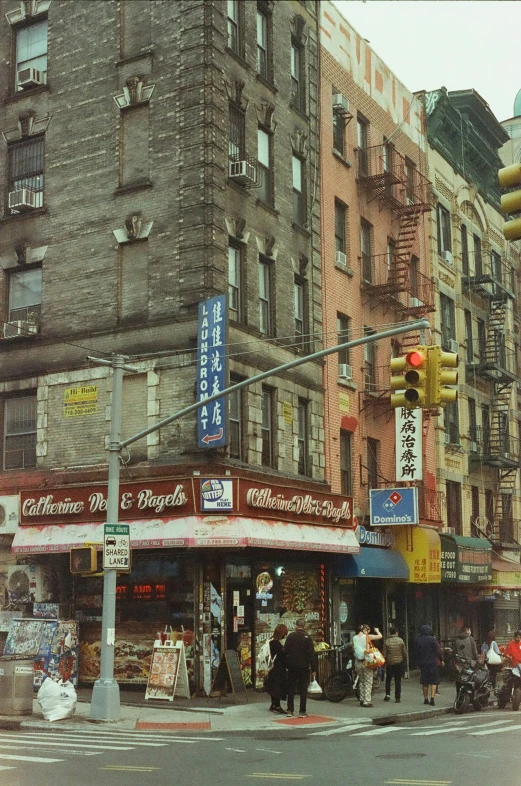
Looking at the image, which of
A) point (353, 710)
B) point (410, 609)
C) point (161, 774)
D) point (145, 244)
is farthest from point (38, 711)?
point (410, 609)

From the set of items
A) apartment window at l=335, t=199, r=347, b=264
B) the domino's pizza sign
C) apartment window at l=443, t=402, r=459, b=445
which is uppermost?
apartment window at l=335, t=199, r=347, b=264

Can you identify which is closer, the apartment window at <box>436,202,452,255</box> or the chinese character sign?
the chinese character sign

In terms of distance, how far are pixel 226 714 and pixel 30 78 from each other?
17774mm

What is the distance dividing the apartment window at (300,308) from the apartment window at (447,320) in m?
9.99

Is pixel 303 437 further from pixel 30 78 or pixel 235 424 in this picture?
pixel 30 78

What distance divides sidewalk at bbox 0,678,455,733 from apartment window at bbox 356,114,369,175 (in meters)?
16.9

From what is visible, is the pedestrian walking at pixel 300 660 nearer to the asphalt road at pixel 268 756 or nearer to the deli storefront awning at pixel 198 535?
the asphalt road at pixel 268 756

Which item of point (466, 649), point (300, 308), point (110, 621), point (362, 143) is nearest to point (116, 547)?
point (110, 621)

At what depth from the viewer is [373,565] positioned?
94.7ft

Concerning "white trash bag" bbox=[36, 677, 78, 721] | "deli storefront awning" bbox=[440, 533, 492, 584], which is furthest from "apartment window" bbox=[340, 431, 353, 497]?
"white trash bag" bbox=[36, 677, 78, 721]

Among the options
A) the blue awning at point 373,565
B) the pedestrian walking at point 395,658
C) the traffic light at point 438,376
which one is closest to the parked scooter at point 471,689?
the pedestrian walking at point 395,658

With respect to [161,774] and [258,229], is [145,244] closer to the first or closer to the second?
[258,229]

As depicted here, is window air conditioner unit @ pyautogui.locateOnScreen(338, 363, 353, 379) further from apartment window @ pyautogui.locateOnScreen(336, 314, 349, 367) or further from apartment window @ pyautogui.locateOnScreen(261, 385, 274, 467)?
apartment window @ pyautogui.locateOnScreen(261, 385, 274, 467)

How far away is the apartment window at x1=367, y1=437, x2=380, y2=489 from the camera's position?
104 ft
